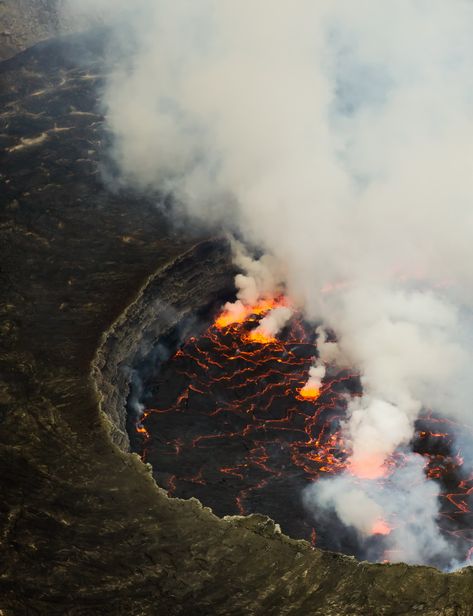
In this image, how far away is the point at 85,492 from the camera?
450 inches

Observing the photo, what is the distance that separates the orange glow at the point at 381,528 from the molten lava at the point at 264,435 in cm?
3

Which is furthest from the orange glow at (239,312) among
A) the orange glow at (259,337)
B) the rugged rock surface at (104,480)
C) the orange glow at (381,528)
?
the orange glow at (381,528)

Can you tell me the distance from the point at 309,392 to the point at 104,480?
7.02m

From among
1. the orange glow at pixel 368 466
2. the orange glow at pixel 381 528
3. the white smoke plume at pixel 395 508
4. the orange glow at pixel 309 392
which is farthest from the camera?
the orange glow at pixel 309 392

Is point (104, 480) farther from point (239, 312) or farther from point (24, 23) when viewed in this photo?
point (24, 23)

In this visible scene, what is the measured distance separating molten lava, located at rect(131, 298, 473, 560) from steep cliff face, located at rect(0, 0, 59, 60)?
2048 centimetres

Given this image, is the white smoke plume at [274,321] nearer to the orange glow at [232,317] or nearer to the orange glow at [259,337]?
the orange glow at [259,337]

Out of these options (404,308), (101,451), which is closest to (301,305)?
(404,308)

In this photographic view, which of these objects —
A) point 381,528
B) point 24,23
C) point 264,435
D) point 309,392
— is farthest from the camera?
point 24,23

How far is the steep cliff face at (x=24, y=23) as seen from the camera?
31.1m

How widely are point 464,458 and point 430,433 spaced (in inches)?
38.0

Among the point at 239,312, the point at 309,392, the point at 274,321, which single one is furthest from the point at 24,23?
the point at 309,392

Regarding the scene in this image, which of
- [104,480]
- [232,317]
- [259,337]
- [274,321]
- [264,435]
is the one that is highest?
[232,317]

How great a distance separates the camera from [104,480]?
1174 cm
